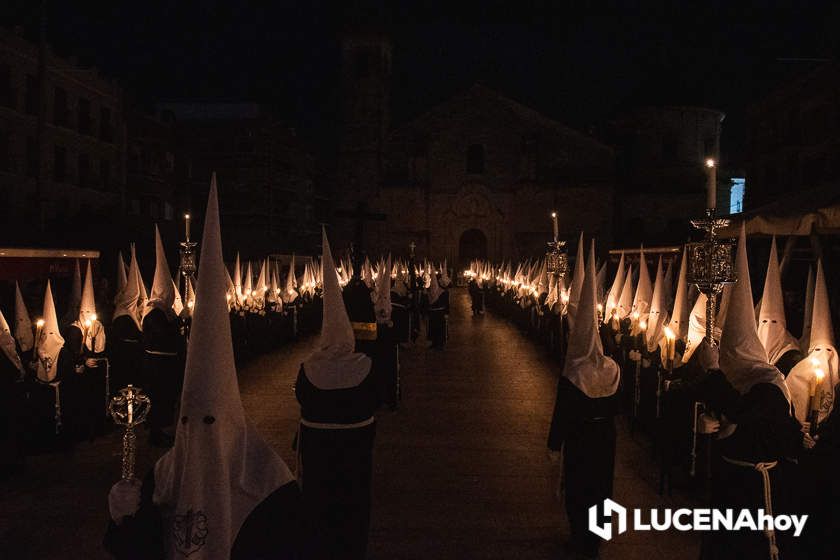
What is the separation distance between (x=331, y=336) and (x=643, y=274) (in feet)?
23.3

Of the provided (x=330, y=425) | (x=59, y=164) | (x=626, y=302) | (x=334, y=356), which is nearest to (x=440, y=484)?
(x=330, y=425)

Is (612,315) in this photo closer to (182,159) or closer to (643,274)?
(643,274)

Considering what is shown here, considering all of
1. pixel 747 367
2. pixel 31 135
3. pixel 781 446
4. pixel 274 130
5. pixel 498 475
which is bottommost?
pixel 498 475

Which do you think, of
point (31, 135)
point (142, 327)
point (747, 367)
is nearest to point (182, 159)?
point (31, 135)

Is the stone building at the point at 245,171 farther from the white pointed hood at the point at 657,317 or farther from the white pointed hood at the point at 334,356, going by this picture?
the white pointed hood at the point at 334,356

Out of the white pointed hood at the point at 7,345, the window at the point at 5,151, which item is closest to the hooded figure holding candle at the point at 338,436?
the white pointed hood at the point at 7,345

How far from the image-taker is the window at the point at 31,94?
2622 cm

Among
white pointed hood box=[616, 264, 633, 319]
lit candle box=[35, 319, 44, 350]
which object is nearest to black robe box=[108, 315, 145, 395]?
lit candle box=[35, 319, 44, 350]

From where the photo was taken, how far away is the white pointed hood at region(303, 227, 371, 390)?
490 cm

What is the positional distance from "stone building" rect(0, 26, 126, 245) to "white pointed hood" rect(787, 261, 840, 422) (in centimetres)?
1928

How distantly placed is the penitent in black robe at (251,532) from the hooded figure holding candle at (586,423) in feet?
8.33

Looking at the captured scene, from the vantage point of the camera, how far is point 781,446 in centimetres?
433

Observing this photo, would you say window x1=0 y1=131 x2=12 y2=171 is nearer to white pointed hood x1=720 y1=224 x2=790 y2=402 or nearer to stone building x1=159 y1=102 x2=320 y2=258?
stone building x1=159 y1=102 x2=320 y2=258

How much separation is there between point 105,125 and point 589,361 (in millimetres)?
32258
